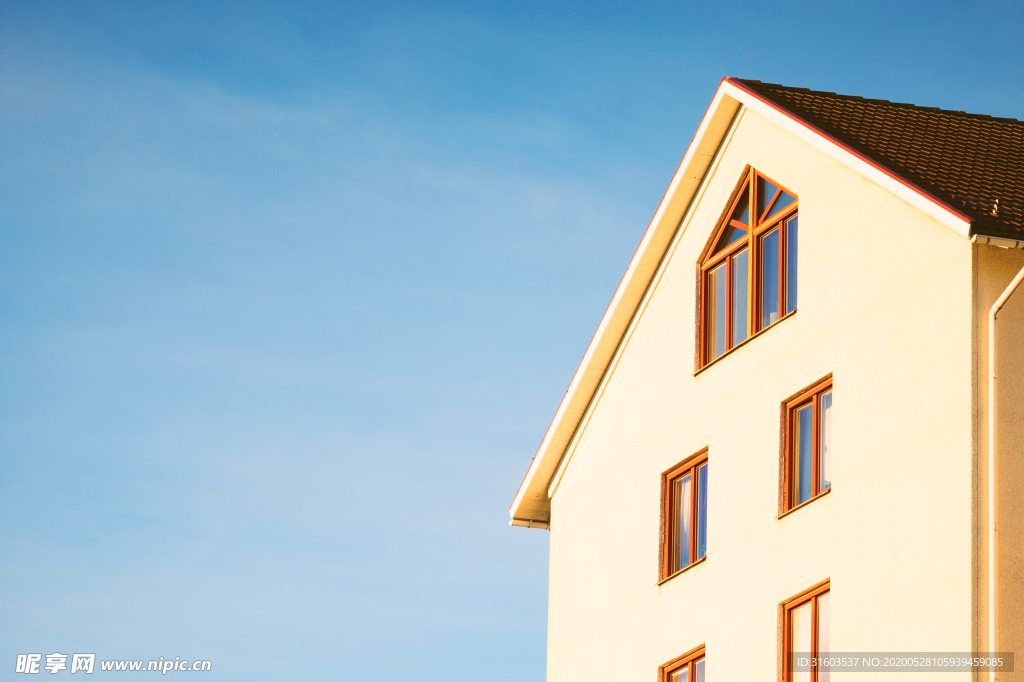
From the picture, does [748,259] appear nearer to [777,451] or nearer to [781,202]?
[781,202]

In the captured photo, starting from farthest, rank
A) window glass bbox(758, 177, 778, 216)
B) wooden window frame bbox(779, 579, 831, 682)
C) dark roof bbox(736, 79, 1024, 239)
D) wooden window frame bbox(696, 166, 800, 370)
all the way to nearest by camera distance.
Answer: window glass bbox(758, 177, 778, 216)
wooden window frame bbox(696, 166, 800, 370)
wooden window frame bbox(779, 579, 831, 682)
dark roof bbox(736, 79, 1024, 239)

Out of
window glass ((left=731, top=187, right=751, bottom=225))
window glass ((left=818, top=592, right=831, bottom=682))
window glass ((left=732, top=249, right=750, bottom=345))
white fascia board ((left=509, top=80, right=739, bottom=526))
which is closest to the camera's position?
window glass ((left=818, top=592, right=831, bottom=682))

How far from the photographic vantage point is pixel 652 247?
26.4 metres

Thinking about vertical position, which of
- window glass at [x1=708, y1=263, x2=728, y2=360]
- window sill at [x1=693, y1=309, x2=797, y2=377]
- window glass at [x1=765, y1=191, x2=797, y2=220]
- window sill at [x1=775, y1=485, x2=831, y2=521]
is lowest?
window sill at [x1=775, y1=485, x2=831, y2=521]

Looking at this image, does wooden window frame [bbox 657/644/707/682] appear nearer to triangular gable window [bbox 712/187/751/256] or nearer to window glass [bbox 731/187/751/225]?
triangular gable window [bbox 712/187/751/256]

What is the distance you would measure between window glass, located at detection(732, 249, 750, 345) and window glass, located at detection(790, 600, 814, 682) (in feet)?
15.6

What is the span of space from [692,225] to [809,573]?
7.43 m

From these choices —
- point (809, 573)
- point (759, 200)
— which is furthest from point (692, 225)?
point (809, 573)

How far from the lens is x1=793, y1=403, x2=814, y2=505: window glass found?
2142 centimetres

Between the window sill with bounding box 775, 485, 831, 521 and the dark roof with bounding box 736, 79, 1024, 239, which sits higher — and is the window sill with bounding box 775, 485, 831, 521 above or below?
below

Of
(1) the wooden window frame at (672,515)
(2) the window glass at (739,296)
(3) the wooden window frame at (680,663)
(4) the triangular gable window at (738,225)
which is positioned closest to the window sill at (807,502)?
(1) the wooden window frame at (672,515)

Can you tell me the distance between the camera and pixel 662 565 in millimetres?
24828

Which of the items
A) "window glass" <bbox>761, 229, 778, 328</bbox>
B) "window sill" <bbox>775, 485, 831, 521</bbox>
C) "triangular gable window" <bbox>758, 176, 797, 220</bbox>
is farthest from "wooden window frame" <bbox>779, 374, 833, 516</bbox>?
"triangular gable window" <bbox>758, 176, 797, 220</bbox>

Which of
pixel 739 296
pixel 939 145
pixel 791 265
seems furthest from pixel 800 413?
pixel 939 145
